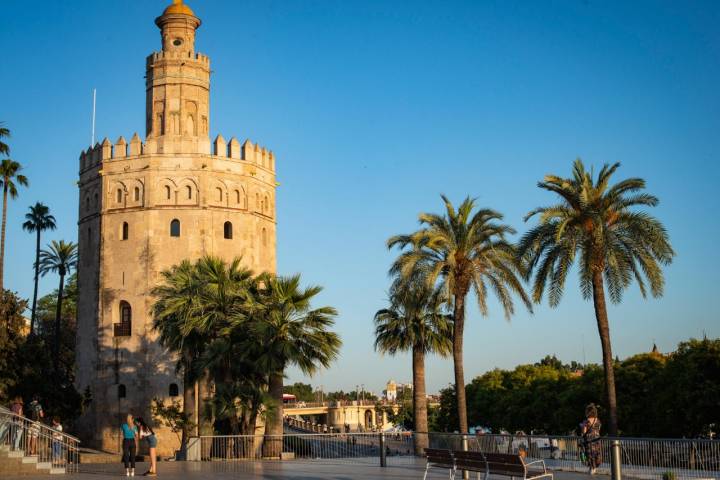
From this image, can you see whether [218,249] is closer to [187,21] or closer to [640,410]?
[187,21]

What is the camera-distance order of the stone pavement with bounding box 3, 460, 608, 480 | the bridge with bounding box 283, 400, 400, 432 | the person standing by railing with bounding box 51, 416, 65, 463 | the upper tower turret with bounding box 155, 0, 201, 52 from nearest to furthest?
the stone pavement with bounding box 3, 460, 608, 480, the person standing by railing with bounding box 51, 416, 65, 463, the upper tower turret with bounding box 155, 0, 201, 52, the bridge with bounding box 283, 400, 400, 432

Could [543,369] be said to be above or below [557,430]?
above

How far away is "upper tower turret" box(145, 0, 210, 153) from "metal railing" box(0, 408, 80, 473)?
28288 mm

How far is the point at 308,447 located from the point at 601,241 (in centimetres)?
1219

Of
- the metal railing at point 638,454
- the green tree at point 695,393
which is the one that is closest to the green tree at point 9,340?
the metal railing at point 638,454

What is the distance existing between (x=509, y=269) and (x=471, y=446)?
31.9 feet

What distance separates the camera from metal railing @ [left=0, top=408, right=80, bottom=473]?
65.8 feet

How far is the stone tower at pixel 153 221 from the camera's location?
4606 centimetres

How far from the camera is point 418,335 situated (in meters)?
33.6

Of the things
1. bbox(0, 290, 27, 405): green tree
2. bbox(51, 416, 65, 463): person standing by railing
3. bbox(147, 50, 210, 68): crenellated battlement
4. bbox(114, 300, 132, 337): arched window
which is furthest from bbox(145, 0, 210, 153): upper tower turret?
bbox(51, 416, 65, 463): person standing by railing

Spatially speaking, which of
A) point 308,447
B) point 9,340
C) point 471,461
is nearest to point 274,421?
point 308,447

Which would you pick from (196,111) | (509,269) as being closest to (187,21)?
(196,111)

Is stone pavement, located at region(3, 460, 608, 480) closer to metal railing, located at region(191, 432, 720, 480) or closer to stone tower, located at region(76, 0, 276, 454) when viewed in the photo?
metal railing, located at region(191, 432, 720, 480)

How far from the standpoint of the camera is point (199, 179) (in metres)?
47.6
